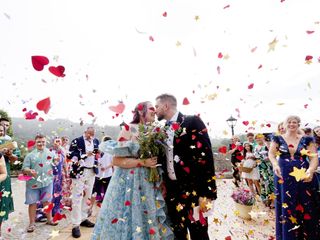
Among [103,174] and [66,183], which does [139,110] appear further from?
[66,183]

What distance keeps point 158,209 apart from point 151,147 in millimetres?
729

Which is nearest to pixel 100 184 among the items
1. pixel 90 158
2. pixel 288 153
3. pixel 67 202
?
pixel 67 202

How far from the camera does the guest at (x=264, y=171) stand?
737cm

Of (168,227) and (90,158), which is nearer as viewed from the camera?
(168,227)

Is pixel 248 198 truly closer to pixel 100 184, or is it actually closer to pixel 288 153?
pixel 288 153

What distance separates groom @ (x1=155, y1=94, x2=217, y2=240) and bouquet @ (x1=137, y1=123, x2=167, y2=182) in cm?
11

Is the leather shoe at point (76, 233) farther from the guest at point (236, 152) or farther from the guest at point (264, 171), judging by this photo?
the guest at point (236, 152)

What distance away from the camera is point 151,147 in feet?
10.5

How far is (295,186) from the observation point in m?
4.11

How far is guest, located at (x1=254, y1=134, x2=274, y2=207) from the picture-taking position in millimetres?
7371

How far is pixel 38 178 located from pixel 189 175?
405cm

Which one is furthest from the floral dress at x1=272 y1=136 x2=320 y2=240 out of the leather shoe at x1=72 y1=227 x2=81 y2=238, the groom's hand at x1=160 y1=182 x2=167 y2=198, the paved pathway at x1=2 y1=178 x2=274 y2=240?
the leather shoe at x1=72 y1=227 x2=81 y2=238

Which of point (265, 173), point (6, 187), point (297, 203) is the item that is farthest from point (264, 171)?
point (6, 187)

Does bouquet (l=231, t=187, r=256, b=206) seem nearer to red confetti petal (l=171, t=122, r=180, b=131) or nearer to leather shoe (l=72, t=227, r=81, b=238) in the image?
leather shoe (l=72, t=227, r=81, b=238)
